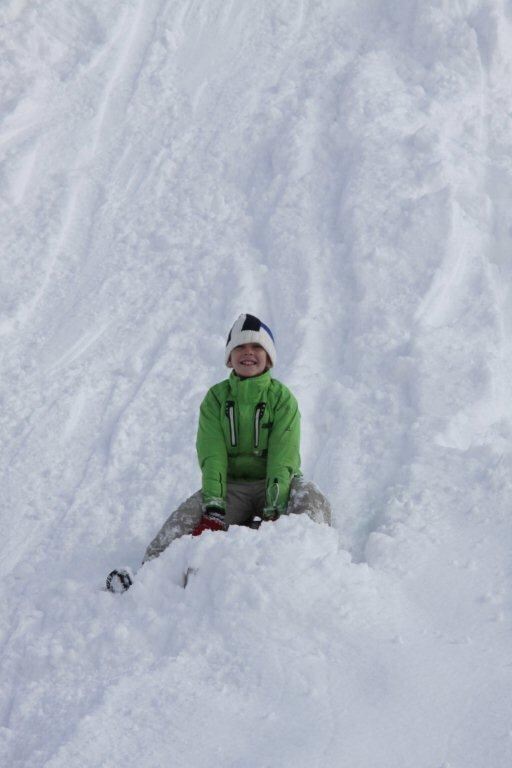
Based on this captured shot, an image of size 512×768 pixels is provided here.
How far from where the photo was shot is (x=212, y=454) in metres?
4.18

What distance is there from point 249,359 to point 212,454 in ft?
1.58

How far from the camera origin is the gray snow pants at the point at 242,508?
399 centimetres

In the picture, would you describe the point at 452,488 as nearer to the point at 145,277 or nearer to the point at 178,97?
the point at 145,277

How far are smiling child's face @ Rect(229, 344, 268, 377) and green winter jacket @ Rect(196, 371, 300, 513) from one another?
0.04 meters

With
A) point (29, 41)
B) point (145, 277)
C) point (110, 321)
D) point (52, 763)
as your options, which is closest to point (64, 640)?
point (52, 763)

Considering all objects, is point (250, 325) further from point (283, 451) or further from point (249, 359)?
point (283, 451)

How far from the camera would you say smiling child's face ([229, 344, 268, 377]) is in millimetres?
4199

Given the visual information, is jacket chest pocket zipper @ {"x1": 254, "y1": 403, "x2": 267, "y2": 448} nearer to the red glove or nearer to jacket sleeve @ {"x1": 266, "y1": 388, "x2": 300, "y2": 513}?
jacket sleeve @ {"x1": 266, "y1": 388, "x2": 300, "y2": 513}

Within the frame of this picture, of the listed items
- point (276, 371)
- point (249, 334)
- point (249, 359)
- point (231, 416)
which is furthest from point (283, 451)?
point (276, 371)

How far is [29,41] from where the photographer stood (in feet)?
25.8

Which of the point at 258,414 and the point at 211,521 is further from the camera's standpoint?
the point at 258,414

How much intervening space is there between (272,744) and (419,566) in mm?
1182

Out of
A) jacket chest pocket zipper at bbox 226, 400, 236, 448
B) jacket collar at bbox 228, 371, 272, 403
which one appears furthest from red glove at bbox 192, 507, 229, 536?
jacket collar at bbox 228, 371, 272, 403

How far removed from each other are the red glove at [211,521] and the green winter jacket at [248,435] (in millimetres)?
40
